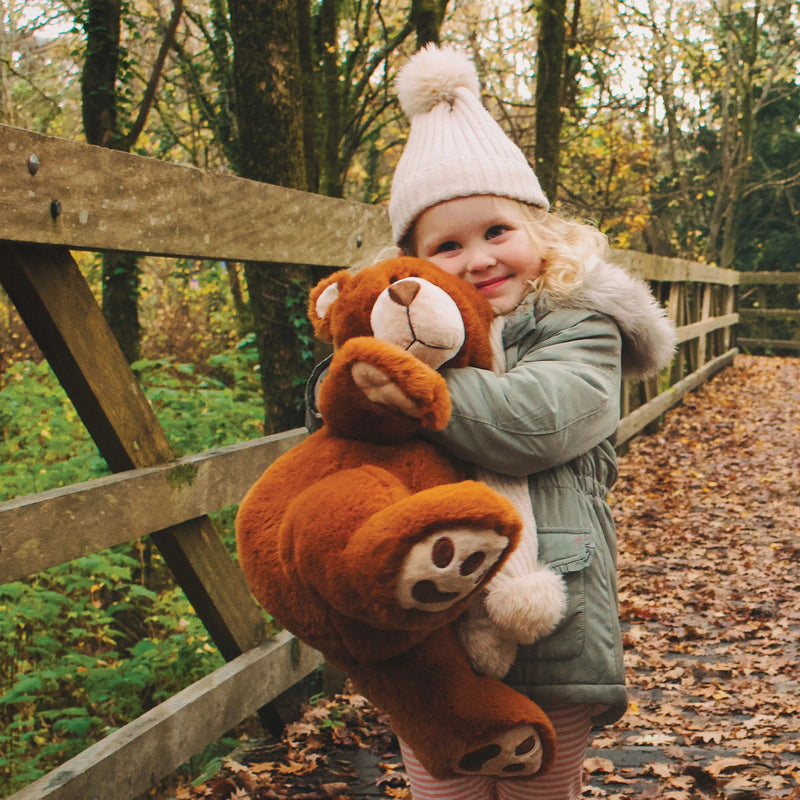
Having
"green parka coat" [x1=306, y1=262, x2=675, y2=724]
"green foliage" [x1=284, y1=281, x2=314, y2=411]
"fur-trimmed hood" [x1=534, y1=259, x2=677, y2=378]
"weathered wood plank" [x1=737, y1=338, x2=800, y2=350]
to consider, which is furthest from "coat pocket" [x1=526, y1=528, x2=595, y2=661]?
"weathered wood plank" [x1=737, y1=338, x2=800, y2=350]

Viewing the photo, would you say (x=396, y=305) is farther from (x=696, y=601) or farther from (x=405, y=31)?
(x=405, y=31)

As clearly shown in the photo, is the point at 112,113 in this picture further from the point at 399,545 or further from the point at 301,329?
the point at 399,545

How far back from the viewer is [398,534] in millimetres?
1140

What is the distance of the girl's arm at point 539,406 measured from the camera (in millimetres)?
1469

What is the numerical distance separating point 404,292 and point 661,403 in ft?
26.9

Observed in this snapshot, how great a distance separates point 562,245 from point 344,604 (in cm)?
99

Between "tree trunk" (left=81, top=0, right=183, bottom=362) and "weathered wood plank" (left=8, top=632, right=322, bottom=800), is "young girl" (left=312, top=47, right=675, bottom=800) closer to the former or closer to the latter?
"weathered wood plank" (left=8, top=632, right=322, bottom=800)

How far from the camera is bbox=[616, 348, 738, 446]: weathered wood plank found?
7.58 metres

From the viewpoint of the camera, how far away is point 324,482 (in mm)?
1332

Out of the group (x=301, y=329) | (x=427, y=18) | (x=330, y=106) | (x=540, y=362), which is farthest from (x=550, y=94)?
(x=540, y=362)

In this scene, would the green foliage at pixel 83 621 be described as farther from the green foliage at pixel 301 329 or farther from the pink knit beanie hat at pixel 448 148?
the pink knit beanie hat at pixel 448 148

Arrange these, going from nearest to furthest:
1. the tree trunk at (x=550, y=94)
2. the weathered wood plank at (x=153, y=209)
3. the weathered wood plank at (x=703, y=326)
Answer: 1. the weathered wood plank at (x=153, y=209)
2. the tree trunk at (x=550, y=94)
3. the weathered wood plank at (x=703, y=326)

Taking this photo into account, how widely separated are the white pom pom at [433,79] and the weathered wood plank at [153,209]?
717mm

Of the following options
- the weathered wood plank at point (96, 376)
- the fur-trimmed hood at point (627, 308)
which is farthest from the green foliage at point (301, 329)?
the fur-trimmed hood at point (627, 308)
